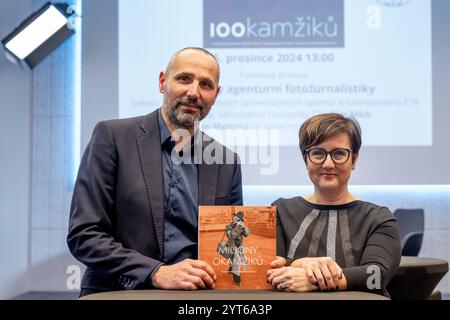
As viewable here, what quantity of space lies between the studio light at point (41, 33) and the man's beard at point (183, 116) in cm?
250

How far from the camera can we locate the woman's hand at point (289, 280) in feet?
3.06

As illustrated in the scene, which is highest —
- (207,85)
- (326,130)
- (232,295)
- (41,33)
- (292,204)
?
(41,33)

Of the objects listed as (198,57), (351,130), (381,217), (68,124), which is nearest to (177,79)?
(198,57)

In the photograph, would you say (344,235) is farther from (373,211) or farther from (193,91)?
(193,91)

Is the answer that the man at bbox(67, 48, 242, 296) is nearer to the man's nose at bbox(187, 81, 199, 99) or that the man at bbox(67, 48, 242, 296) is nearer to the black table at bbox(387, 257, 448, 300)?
the man's nose at bbox(187, 81, 199, 99)

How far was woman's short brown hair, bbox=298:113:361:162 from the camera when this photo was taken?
1.17m

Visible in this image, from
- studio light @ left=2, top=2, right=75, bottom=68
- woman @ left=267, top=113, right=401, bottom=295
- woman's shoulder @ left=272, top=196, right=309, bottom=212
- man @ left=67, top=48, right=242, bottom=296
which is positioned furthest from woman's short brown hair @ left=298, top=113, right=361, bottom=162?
studio light @ left=2, top=2, right=75, bottom=68

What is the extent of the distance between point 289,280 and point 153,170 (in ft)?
1.38

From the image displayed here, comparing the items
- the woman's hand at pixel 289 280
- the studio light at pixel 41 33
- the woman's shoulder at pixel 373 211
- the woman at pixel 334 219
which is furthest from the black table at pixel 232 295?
the studio light at pixel 41 33

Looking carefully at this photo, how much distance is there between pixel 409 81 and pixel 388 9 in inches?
18.8

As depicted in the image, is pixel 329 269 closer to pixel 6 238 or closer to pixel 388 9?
pixel 388 9

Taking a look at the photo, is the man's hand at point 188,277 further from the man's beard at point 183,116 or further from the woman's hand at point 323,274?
the man's beard at point 183,116

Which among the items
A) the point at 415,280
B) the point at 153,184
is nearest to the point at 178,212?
the point at 153,184

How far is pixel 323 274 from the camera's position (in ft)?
3.16
